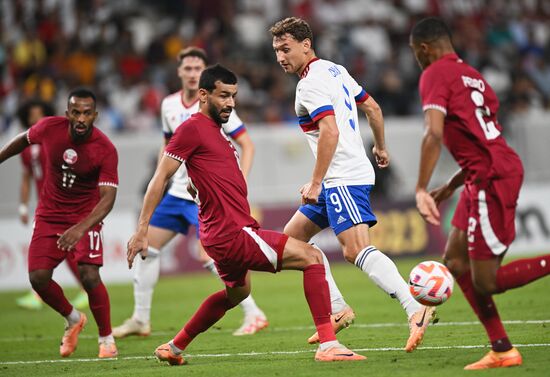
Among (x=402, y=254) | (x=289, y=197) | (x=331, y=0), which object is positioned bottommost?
(x=402, y=254)

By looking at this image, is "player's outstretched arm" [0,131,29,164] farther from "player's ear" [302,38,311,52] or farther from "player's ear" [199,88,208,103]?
"player's ear" [302,38,311,52]

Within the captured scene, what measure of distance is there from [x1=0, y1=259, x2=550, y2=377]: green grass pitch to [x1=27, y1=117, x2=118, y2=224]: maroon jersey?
1.40 metres

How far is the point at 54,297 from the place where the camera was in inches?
363

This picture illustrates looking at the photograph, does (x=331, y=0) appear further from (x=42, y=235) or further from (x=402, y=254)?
(x=42, y=235)

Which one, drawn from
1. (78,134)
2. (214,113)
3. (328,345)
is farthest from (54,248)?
(328,345)

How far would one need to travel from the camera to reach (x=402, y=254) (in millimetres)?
18141

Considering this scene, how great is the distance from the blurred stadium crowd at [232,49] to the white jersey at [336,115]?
11.5 metres

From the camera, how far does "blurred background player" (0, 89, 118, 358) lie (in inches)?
352

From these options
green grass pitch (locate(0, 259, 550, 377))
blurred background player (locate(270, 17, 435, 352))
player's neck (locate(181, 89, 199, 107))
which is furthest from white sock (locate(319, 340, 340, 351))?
player's neck (locate(181, 89, 199, 107))

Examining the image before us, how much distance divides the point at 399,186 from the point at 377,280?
11881mm

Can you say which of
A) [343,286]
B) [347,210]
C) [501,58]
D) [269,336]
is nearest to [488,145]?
[347,210]

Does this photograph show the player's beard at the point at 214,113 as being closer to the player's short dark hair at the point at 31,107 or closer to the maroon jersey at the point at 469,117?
the maroon jersey at the point at 469,117

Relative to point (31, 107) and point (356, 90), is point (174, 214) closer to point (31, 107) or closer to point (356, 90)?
point (356, 90)

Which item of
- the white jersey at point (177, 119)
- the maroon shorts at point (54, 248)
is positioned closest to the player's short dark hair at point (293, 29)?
the white jersey at point (177, 119)
